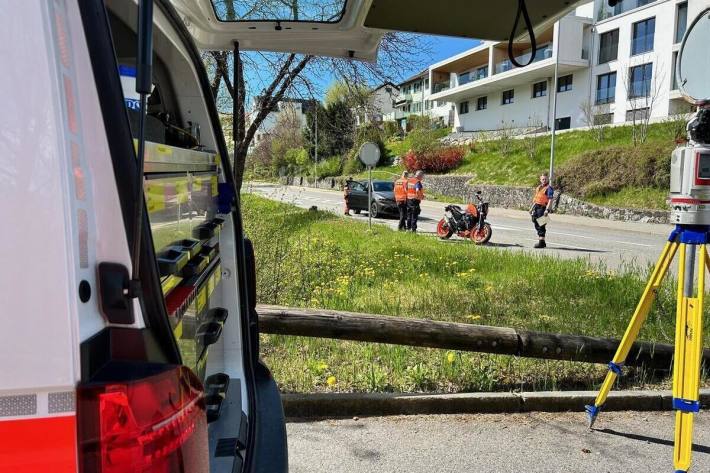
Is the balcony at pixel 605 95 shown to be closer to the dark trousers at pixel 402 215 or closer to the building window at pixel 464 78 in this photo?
the building window at pixel 464 78

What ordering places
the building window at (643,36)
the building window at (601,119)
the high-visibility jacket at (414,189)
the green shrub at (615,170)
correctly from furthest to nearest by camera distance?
1. the building window at (643,36)
2. the building window at (601,119)
3. the green shrub at (615,170)
4. the high-visibility jacket at (414,189)

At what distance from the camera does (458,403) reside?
12.4 ft

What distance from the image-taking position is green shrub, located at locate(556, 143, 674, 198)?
22234 mm

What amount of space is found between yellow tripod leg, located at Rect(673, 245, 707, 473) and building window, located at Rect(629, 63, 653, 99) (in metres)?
36.4

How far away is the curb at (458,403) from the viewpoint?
370 centimetres

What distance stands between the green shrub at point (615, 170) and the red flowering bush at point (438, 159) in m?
11.7

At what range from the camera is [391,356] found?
14.5 ft

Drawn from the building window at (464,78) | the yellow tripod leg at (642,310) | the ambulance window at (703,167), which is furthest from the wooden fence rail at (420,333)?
the building window at (464,78)

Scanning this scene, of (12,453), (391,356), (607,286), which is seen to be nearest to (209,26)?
(12,453)

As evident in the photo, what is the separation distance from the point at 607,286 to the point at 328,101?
4.95 m

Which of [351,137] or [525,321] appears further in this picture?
[351,137]

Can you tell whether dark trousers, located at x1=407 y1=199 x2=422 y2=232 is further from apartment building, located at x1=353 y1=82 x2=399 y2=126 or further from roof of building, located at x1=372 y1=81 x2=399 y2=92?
roof of building, located at x1=372 y1=81 x2=399 y2=92

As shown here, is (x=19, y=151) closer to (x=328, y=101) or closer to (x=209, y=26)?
(x=209, y=26)

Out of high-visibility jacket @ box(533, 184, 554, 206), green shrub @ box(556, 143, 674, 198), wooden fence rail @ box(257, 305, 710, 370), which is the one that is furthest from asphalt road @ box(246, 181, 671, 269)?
wooden fence rail @ box(257, 305, 710, 370)
